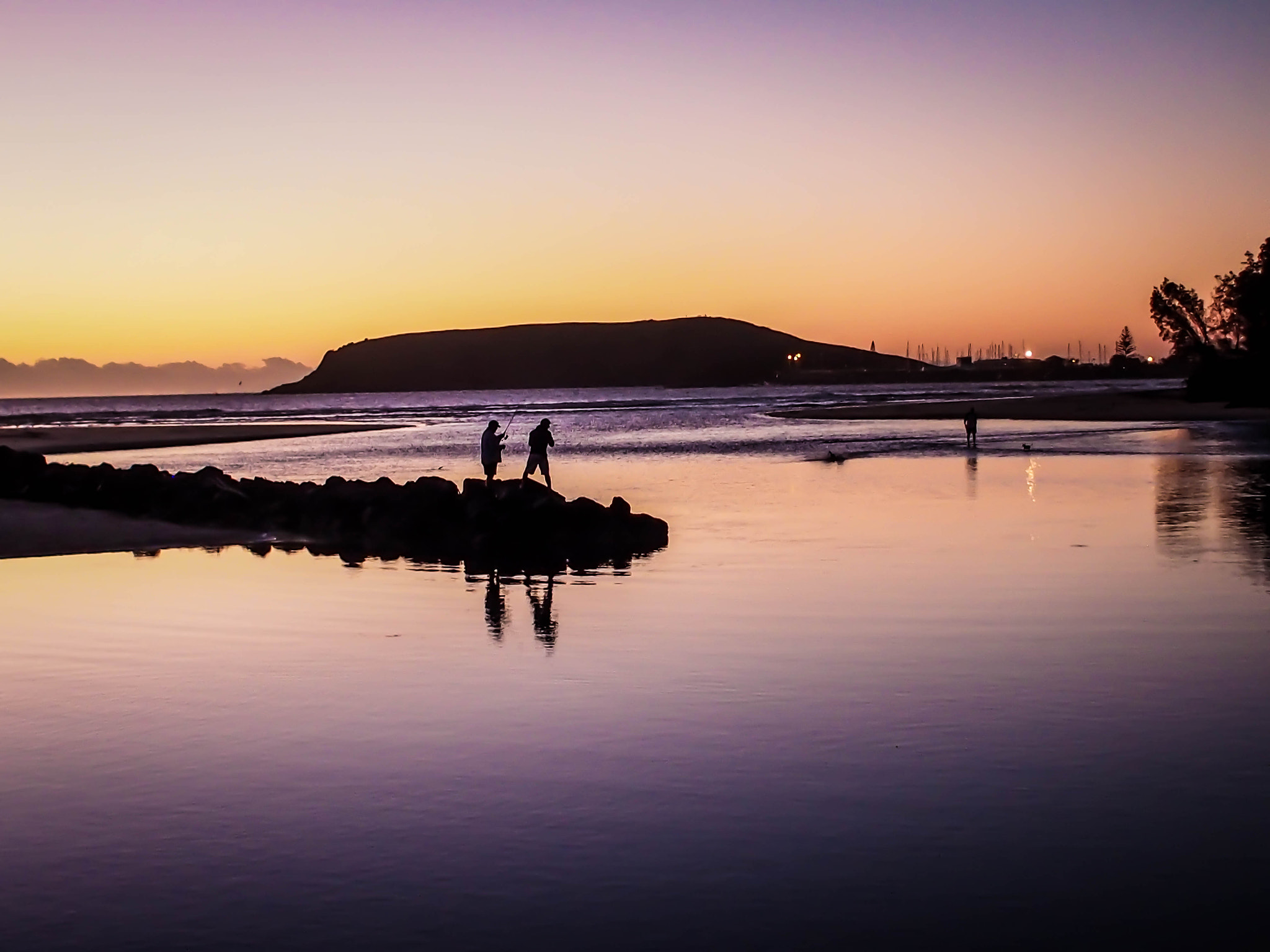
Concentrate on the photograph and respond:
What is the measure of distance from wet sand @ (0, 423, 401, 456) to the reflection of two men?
4053 centimetres

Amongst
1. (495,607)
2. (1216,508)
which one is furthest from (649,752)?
(1216,508)

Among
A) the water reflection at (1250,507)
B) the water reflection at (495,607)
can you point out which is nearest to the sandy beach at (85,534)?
the water reflection at (495,607)

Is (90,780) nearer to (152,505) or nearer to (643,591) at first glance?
(643,591)

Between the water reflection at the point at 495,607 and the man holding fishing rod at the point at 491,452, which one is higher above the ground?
the man holding fishing rod at the point at 491,452

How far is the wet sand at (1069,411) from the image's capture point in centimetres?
6253

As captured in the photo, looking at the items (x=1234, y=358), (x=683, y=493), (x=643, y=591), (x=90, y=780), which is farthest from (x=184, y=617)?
(x=1234, y=358)

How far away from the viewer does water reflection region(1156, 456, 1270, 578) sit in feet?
53.4

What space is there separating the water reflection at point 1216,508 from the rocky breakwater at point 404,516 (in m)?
7.43

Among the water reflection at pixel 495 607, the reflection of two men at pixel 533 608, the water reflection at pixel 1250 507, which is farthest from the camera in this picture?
the water reflection at pixel 1250 507

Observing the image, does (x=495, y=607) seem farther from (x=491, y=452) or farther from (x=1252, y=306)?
(x=1252, y=306)

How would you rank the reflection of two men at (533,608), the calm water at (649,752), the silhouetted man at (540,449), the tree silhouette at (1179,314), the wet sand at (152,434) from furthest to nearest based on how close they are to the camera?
1. the tree silhouette at (1179,314)
2. the wet sand at (152,434)
3. the silhouetted man at (540,449)
4. the reflection of two men at (533,608)
5. the calm water at (649,752)

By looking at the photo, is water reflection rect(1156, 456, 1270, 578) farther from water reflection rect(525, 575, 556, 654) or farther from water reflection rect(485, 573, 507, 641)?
water reflection rect(485, 573, 507, 641)

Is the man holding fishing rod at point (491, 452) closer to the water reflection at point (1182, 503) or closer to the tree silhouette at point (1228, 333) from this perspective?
the water reflection at point (1182, 503)

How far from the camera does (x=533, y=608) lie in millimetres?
13125
